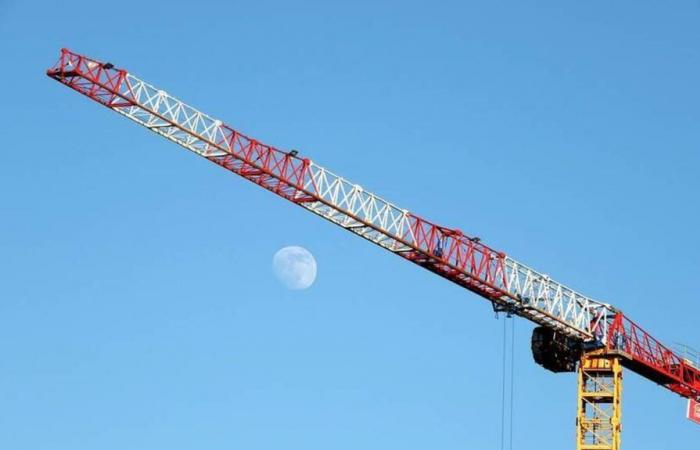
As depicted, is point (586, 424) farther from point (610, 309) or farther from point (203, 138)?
point (203, 138)

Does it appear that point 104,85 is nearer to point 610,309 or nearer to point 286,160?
point 286,160

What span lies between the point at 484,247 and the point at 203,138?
29587 mm

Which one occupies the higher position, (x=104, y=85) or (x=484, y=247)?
(x=104, y=85)

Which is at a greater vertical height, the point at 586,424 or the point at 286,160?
the point at 286,160

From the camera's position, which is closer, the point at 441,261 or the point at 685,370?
the point at 441,261

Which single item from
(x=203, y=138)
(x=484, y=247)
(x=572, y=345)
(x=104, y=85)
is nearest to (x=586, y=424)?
(x=572, y=345)

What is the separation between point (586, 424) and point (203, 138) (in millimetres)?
47665

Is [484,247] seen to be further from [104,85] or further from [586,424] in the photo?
[104,85]

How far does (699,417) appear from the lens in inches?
7151

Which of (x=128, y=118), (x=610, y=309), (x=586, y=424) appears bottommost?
(x=586, y=424)

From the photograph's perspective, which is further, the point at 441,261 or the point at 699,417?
the point at 699,417

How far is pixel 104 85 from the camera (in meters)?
171

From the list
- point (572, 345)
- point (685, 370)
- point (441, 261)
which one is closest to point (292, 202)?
point (441, 261)

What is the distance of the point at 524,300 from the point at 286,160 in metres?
27.2
